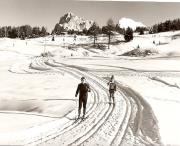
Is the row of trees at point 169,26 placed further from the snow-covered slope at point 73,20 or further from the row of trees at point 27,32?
the row of trees at point 27,32

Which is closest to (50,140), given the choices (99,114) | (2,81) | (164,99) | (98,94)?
(99,114)

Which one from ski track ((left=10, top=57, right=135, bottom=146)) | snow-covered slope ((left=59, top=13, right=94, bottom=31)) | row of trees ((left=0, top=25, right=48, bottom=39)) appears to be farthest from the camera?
row of trees ((left=0, top=25, right=48, bottom=39))

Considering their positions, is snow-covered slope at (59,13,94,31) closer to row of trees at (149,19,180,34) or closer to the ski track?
the ski track

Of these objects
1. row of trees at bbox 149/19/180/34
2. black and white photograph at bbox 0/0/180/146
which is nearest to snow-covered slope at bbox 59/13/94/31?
black and white photograph at bbox 0/0/180/146

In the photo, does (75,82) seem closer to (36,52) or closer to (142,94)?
(142,94)

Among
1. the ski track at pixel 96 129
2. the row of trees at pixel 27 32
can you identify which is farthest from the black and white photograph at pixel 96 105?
the row of trees at pixel 27 32

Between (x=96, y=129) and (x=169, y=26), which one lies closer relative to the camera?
(x=96, y=129)

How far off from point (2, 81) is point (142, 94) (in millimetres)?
10672

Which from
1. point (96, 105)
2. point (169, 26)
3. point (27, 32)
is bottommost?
point (96, 105)

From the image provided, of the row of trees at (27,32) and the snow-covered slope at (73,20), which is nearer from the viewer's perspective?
the snow-covered slope at (73,20)

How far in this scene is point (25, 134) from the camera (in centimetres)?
1216

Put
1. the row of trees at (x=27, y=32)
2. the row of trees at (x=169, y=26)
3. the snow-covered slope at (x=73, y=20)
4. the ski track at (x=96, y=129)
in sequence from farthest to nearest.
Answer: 1. the row of trees at (x=27, y=32)
2. the row of trees at (x=169, y=26)
3. the snow-covered slope at (x=73, y=20)
4. the ski track at (x=96, y=129)

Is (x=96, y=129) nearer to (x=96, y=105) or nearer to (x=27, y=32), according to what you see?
(x=96, y=105)

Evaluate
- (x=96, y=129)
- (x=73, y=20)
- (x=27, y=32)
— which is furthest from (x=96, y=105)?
(x=27, y=32)
